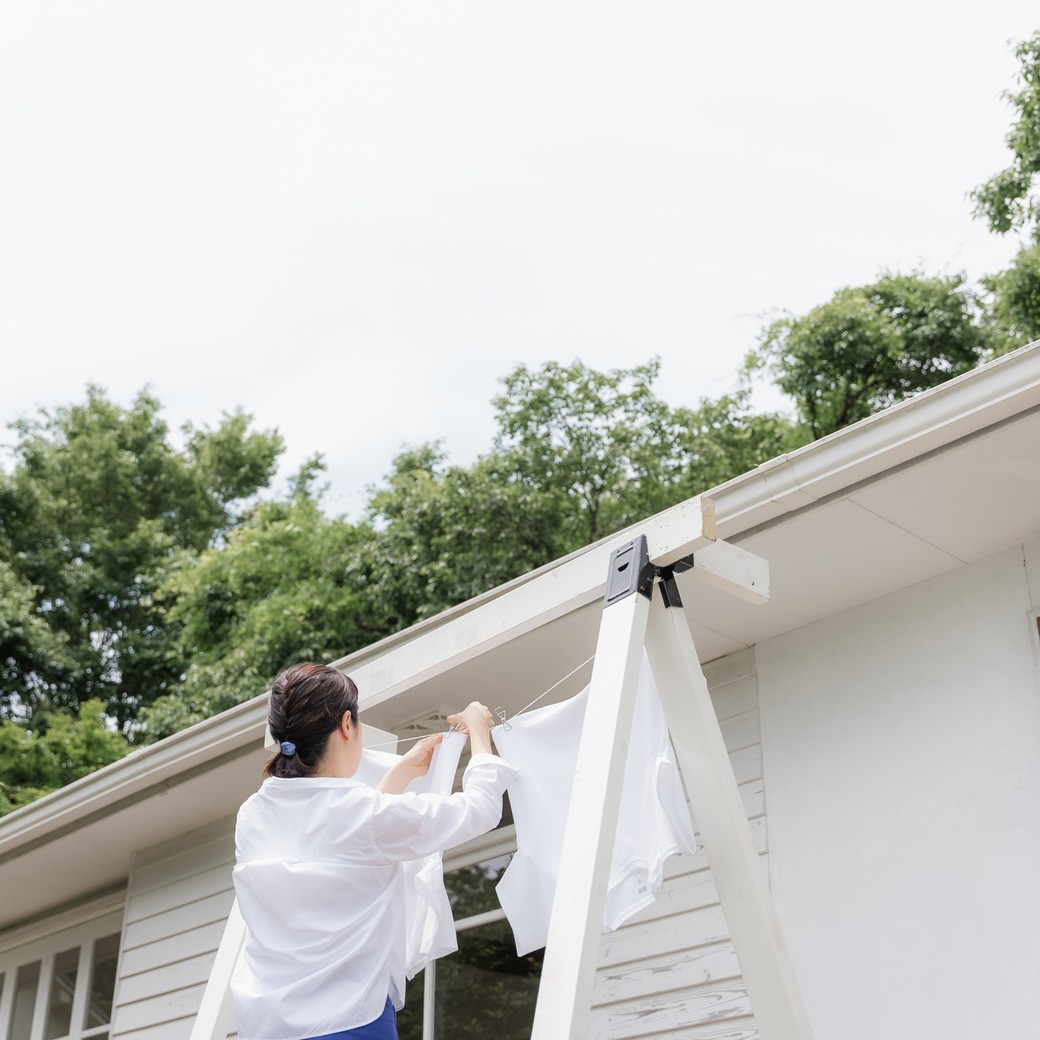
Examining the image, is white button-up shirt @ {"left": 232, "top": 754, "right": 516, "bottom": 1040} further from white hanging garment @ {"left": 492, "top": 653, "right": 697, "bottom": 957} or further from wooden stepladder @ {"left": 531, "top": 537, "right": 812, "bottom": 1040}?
white hanging garment @ {"left": 492, "top": 653, "right": 697, "bottom": 957}

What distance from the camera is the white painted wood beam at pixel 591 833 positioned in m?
2.10

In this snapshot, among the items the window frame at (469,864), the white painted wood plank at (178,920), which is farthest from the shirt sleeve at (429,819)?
the white painted wood plank at (178,920)

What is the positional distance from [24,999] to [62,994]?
0.44m

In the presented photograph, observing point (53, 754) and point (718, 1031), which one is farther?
point (53, 754)

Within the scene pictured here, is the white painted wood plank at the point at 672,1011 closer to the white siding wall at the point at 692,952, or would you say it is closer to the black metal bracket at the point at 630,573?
the white siding wall at the point at 692,952

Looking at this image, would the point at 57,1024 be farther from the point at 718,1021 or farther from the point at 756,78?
the point at 756,78

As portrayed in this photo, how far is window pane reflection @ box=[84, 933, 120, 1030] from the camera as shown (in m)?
6.53

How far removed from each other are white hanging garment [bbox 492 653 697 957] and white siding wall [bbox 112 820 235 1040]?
118 inches

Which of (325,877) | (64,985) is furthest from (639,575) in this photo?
(64,985)

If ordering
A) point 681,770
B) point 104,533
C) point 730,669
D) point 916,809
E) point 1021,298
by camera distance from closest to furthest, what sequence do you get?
point 681,770 < point 916,809 < point 730,669 < point 1021,298 < point 104,533

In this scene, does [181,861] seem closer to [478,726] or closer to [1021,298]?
[478,726]

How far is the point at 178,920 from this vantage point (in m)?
5.88

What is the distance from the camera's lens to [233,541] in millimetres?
20750

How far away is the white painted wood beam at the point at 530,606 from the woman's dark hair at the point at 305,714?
2.11 feet
